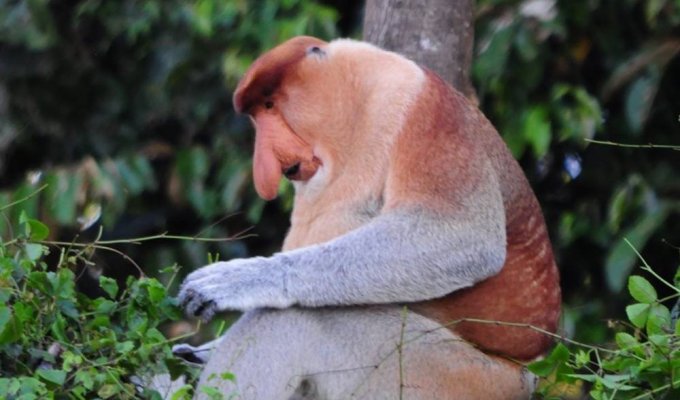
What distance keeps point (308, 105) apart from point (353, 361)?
736 millimetres

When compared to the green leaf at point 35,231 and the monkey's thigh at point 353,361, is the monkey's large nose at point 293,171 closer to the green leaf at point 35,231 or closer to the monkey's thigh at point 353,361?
the monkey's thigh at point 353,361

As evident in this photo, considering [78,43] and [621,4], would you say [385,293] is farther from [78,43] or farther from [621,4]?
[78,43]

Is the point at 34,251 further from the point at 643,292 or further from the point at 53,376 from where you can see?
the point at 643,292

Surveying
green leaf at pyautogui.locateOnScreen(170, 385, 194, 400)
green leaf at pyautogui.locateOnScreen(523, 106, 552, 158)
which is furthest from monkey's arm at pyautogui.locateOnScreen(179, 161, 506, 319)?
green leaf at pyautogui.locateOnScreen(523, 106, 552, 158)

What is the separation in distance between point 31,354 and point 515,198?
127cm

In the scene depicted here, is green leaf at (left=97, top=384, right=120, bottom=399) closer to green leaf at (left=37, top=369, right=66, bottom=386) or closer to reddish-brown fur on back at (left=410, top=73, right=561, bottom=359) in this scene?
green leaf at (left=37, top=369, right=66, bottom=386)

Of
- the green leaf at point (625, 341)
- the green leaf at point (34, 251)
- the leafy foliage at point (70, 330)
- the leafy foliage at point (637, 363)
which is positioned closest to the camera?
the leafy foliage at point (637, 363)

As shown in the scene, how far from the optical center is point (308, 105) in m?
4.37

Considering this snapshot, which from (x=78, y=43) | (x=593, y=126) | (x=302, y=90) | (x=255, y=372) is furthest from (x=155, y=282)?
(x=78, y=43)

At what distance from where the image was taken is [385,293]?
13.4 ft

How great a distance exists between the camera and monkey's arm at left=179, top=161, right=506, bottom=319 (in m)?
4.07

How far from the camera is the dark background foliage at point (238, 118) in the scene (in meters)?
5.71

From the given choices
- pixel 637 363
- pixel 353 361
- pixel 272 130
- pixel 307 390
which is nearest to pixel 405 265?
pixel 353 361

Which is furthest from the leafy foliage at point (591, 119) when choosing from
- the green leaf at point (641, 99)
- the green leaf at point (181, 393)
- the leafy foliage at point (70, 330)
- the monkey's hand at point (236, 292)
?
the green leaf at point (181, 393)
